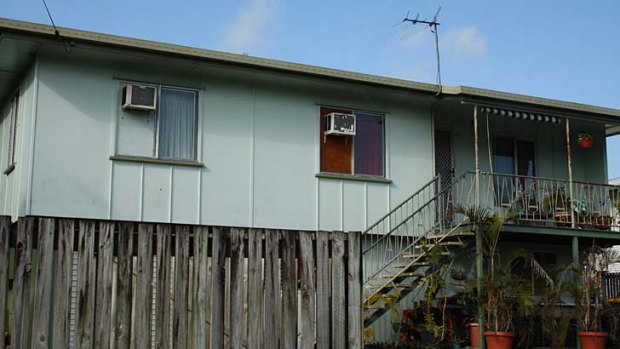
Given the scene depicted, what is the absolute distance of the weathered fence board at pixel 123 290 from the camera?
5449 mm

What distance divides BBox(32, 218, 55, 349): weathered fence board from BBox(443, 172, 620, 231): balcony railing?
1161cm

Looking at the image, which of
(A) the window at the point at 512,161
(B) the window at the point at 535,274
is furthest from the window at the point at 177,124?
(B) the window at the point at 535,274

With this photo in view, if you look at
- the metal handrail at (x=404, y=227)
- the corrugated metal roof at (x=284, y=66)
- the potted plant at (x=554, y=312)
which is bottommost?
the potted plant at (x=554, y=312)

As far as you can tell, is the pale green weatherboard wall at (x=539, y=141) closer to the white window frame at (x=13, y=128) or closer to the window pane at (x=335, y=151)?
the window pane at (x=335, y=151)

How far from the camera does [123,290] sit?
548 cm

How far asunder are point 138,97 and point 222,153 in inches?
72.5

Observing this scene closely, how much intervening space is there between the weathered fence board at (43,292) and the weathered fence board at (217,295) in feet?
3.77

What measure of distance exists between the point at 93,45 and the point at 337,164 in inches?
206

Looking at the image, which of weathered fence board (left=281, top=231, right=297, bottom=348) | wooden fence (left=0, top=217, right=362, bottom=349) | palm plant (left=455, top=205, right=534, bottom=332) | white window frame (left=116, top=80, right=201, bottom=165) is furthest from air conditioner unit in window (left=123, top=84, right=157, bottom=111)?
weathered fence board (left=281, top=231, right=297, bottom=348)

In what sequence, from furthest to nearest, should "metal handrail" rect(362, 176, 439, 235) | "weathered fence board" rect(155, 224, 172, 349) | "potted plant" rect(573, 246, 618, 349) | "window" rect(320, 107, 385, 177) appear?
"window" rect(320, 107, 385, 177), "metal handrail" rect(362, 176, 439, 235), "potted plant" rect(573, 246, 618, 349), "weathered fence board" rect(155, 224, 172, 349)

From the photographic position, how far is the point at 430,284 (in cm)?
1444

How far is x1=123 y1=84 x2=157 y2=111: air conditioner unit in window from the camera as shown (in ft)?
43.9

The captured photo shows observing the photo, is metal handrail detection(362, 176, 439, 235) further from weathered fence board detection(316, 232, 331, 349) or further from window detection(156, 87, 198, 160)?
weathered fence board detection(316, 232, 331, 349)

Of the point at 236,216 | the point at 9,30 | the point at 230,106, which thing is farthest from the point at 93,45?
the point at 236,216
